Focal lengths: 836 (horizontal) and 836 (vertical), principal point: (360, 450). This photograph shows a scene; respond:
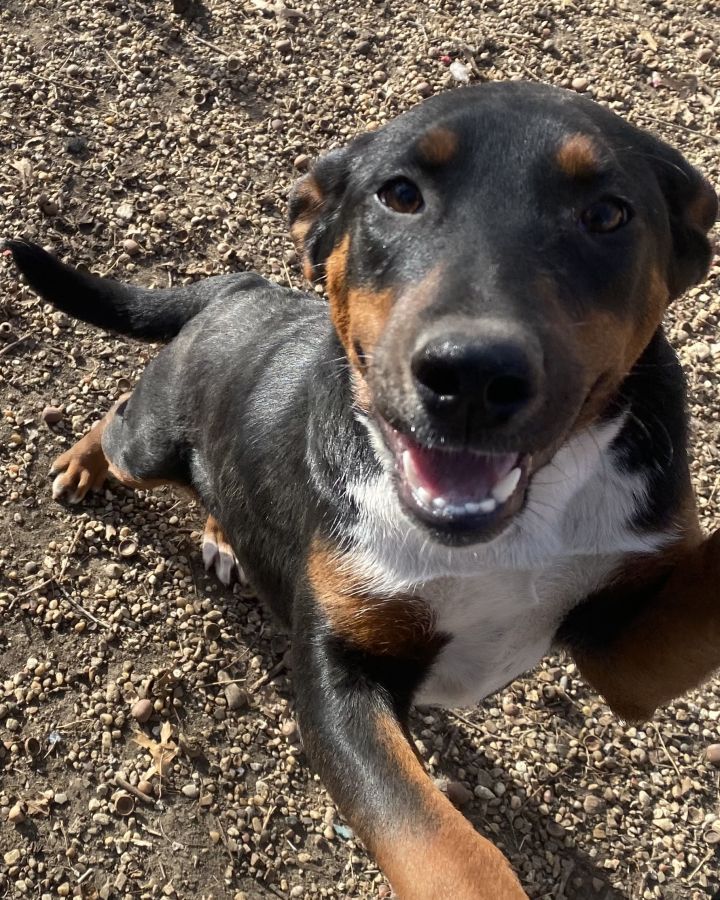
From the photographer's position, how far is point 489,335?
204cm

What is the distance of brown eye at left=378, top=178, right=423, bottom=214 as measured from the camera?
8.93ft

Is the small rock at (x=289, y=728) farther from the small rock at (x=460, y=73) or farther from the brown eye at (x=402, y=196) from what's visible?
the small rock at (x=460, y=73)

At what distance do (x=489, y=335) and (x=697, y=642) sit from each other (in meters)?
1.36

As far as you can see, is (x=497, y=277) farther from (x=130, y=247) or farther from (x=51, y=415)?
(x=130, y=247)

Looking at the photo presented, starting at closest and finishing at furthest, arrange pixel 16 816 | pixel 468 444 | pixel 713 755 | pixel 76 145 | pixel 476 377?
pixel 476 377
pixel 468 444
pixel 16 816
pixel 713 755
pixel 76 145

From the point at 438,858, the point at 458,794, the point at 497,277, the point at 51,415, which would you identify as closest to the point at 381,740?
the point at 438,858

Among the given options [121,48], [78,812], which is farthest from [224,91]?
[78,812]

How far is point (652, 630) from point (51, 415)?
12.4 feet

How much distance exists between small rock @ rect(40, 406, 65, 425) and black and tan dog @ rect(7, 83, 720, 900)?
68.1 inches

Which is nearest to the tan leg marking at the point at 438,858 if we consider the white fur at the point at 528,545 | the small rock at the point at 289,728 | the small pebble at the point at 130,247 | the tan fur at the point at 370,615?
the tan fur at the point at 370,615

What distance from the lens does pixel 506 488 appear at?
2.51m

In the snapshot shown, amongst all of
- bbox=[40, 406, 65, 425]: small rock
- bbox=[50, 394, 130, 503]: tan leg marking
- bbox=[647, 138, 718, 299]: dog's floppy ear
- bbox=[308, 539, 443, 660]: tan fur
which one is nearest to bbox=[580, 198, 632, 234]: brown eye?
bbox=[647, 138, 718, 299]: dog's floppy ear

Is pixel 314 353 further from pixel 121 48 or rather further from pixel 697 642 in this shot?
pixel 121 48

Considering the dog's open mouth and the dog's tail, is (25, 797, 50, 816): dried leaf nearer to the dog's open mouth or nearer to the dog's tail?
the dog's tail
